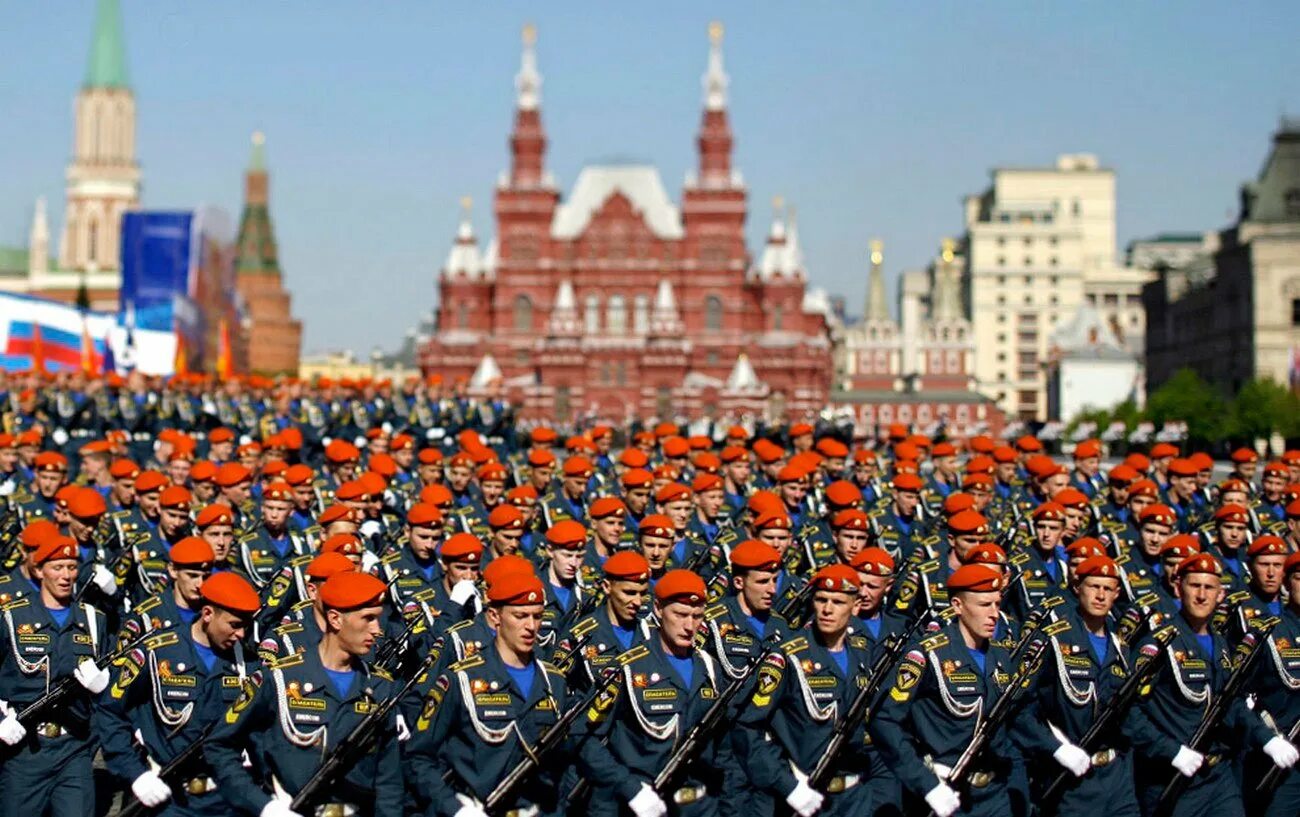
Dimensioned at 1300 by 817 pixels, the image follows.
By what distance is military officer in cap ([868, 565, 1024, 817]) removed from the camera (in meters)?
8.27

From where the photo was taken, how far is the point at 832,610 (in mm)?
8242

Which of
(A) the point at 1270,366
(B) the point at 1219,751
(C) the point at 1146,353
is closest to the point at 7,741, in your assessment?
(B) the point at 1219,751

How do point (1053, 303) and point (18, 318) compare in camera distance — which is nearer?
point (18, 318)

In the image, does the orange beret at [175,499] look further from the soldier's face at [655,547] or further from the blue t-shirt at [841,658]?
the blue t-shirt at [841,658]

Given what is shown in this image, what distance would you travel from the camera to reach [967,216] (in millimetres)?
184375

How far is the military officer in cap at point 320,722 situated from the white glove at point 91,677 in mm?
945

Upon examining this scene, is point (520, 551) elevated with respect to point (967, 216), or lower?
lower

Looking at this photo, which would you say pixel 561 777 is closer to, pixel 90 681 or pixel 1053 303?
pixel 90 681

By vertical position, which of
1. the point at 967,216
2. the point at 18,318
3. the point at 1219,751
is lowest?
the point at 1219,751

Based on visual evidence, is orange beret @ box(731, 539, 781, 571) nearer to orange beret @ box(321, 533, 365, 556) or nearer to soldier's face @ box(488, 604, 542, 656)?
soldier's face @ box(488, 604, 542, 656)

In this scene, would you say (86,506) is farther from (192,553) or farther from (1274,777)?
(1274,777)

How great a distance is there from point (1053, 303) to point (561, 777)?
496ft

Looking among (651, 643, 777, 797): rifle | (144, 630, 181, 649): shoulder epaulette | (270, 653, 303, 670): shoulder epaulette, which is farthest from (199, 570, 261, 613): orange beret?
(651, 643, 777, 797): rifle

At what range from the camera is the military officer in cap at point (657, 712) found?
7852mm
